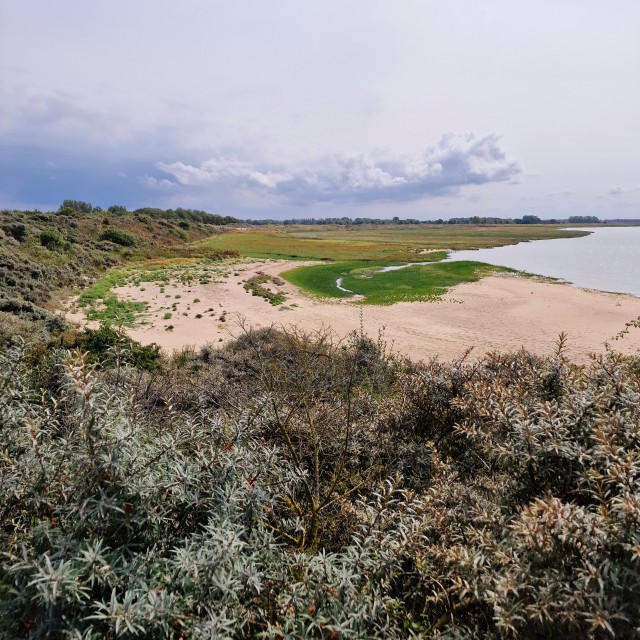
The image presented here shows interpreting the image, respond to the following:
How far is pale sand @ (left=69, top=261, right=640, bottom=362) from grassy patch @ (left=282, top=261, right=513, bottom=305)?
2.01 meters

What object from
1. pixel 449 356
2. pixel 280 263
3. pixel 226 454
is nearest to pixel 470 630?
pixel 226 454

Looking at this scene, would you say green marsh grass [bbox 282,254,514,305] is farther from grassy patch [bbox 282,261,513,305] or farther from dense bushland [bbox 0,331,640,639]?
dense bushland [bbox 0,331,640,639]

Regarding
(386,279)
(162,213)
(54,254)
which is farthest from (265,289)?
(162,213)

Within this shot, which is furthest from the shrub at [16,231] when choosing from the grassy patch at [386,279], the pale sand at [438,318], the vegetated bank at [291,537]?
the vegetated bank at [291,537]

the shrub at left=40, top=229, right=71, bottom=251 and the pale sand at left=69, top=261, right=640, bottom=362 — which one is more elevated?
the shrub at left=40, top=229, right=71, bottom=251

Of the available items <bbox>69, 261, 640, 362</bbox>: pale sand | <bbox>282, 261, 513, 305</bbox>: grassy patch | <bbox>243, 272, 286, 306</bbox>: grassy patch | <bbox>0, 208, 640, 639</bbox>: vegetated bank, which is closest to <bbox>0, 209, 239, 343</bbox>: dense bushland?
<bbox>69, 261, 640, 362</bbox>: pale sand

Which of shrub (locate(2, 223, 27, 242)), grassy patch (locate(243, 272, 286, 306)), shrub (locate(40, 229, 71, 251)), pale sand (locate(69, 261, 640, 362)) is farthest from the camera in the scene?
shrub (locate(2, 223, 27, 242))

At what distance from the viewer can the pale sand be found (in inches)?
707

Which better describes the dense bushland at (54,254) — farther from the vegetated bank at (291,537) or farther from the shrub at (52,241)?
the vegetated bank at (291,537)

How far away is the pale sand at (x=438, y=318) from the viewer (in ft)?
58.9

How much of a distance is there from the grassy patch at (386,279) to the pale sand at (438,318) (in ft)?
6.60

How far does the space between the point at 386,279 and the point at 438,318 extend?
14.5 meters

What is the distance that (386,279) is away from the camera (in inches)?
1487

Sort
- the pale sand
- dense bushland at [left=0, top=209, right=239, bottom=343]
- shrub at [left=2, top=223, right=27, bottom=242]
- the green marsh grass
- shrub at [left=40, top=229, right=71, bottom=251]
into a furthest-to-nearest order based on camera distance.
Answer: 1. shrub at [left=2, top=223, right=27, bottom=242]
2. shrub at [left=40, top=229, right=71, bottom=251]
3. the green marsh grass
4. the pale sand
5. dense bushland at [left=0, top=209, right=239, bottom=343]
